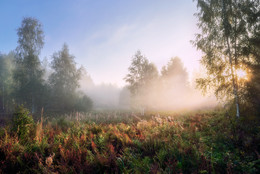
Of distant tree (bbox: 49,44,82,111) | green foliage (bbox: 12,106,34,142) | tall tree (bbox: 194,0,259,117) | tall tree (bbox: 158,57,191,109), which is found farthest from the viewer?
tall tree (bbox: 158,57,191,109)

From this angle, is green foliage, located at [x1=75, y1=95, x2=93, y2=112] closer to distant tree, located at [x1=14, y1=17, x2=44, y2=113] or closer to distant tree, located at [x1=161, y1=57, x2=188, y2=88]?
distant tree, located at [x1=14, y1=17, x2=44, y2=113]

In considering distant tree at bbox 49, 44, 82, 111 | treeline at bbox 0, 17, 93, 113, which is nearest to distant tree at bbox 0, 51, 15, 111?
treeline at bbox 0, 17, 93, 113

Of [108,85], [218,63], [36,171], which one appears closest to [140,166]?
[36,171]

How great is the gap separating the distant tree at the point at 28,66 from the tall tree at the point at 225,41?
22476mm

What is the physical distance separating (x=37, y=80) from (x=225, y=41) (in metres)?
24.2

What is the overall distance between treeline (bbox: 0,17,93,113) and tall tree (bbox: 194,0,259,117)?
2074 centimetres

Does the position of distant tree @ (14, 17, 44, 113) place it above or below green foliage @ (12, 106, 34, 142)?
above

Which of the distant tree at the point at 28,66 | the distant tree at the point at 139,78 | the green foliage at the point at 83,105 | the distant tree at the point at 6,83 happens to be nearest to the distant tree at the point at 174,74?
the distant tree at the point at 139,78

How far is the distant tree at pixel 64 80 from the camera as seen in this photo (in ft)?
66.8

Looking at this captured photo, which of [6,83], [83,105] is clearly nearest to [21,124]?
[83,105]

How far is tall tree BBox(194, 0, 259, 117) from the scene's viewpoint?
8.36 meters

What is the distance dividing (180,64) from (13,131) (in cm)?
3264

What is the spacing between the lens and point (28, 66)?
58.6 feet

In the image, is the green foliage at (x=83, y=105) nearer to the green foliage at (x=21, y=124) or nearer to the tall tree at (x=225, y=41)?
the green foliage at (x=21, y=124)
